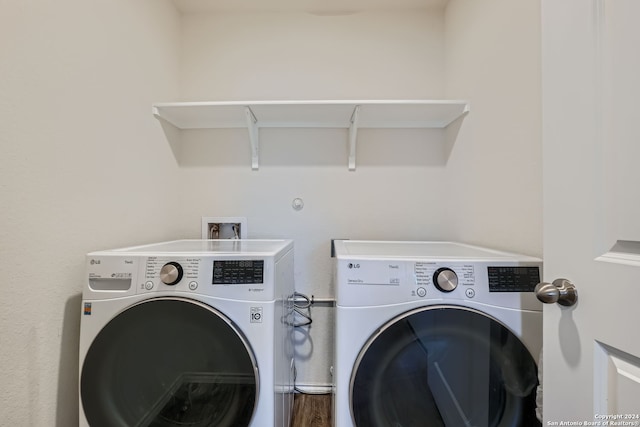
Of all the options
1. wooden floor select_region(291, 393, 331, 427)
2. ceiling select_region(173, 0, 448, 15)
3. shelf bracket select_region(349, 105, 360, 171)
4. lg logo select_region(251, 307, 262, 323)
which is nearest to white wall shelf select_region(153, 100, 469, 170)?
shelf bracket select_region(349, 105, 360, 171)

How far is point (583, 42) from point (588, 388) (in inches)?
28.0

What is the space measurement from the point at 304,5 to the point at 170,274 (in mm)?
1615

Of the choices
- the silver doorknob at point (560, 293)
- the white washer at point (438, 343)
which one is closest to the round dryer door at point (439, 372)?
the white washer at point (438, 343)

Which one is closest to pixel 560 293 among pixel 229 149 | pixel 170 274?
pixel 170 274

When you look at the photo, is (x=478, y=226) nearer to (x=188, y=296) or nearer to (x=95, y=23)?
(x=188, y=296)

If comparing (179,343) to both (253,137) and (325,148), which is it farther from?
(325,148)

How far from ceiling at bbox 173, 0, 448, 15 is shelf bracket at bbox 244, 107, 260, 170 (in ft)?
2.22

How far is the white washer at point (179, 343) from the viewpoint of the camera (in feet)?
2.70

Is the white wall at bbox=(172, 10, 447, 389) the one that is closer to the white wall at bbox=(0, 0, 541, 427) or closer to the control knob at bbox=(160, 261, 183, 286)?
the white wall at bbox=(0, 0, 541, 427)

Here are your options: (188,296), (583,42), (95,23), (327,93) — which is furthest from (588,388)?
(95,23)

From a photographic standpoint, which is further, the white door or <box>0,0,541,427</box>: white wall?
<box>0,0,541,427</box>: white wall

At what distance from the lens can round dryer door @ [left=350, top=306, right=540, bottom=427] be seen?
801 mm

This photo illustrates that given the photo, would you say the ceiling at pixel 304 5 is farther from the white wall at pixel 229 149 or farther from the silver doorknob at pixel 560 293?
the silver doorknob at pixel 560 293

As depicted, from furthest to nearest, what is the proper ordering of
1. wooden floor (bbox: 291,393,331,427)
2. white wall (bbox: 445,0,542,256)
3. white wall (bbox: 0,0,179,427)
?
wooden floor (bbox: 291,393,331,427) → white wall (bbox: 445,0,542,256) → white wall (bbox: 0,0,179,427)
